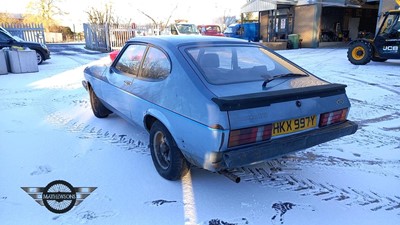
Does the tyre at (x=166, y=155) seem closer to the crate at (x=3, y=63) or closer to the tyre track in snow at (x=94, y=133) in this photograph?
the tyre track in snow at (x=94, y=133)

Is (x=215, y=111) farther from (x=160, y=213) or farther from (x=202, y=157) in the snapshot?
(x=160, y=213)

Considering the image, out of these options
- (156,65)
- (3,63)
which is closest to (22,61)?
(3,63)

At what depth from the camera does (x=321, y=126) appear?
2869mm

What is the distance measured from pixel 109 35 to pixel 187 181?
17.3 m

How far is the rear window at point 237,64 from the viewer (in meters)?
2.89

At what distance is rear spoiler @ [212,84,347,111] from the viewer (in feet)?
7.63

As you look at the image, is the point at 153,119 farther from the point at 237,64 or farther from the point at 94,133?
the point at 94,133

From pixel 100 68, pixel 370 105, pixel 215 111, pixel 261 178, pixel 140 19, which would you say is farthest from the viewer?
pixel 140 19

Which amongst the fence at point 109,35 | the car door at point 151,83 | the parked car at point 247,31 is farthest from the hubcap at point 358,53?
the parked car at point 247,31

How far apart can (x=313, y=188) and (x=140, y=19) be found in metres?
29.5

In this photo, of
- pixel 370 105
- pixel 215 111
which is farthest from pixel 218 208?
pixel 370 105

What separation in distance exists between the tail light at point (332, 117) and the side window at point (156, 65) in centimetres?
154

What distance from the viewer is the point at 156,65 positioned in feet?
10.5

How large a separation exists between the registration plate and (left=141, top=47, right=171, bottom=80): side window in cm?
116
